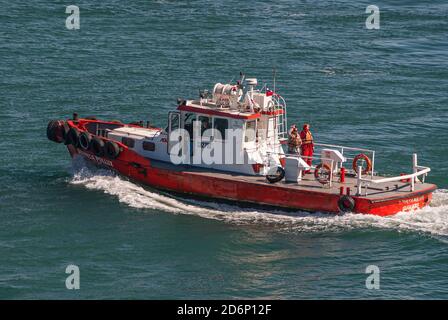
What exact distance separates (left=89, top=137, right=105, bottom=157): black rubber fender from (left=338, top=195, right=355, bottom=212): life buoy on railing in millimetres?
7469

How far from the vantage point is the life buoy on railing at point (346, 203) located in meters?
26.9

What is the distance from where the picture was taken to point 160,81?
40.8m

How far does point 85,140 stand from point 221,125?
4474 millimetres

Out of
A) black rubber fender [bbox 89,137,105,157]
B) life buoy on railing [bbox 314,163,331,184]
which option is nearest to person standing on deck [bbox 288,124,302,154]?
life buoy on railing [bbox 314,163,331,184]

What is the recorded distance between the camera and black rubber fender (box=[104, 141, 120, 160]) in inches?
1183

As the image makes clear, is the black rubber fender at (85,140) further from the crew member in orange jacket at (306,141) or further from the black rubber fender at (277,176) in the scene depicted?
the crew member in orange jacket at (306,141)

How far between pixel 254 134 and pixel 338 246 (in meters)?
4.44

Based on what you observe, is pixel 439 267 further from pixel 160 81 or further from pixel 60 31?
pixel 60 31

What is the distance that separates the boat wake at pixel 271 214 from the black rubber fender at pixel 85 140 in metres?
0.85

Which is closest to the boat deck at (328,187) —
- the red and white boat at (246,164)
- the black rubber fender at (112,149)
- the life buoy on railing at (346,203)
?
the red and white boat at (246,164)

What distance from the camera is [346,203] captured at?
26.9 meters

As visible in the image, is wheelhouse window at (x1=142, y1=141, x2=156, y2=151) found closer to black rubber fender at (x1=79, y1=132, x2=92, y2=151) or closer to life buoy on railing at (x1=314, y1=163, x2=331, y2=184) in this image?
black rubber fender at (x1=79, y1=132, x2=92, y2=151)

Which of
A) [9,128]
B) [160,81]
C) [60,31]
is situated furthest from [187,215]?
[60,31]

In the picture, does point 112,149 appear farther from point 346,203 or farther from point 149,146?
point 346,203
